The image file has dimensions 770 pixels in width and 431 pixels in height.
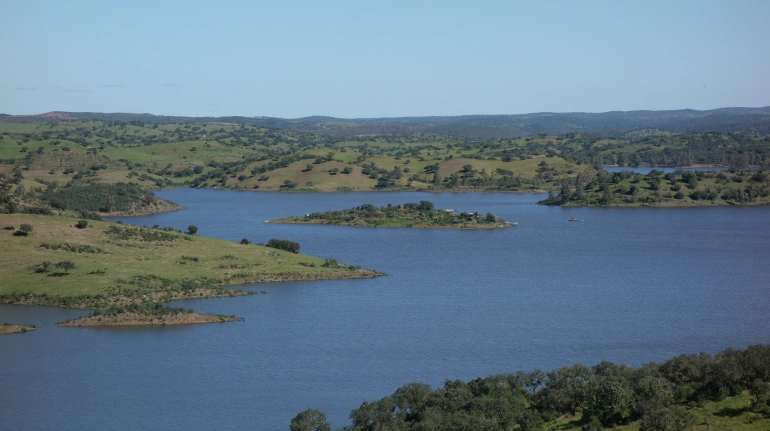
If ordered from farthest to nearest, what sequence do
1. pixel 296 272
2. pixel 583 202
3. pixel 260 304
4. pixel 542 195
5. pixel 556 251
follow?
1. pixel 542 195
2. pixel 583 202
3. pixel 556 251
4. pixel 296 272
5. pixel 260 304

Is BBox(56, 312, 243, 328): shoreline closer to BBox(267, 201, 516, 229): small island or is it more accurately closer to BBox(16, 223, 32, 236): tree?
BBox(16, 223, 32, 236): tree


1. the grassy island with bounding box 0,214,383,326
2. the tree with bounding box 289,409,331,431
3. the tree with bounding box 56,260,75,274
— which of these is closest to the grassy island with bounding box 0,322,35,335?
the grassy island with bounding box 0,214,383,326

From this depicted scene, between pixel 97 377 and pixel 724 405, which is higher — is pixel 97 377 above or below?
below

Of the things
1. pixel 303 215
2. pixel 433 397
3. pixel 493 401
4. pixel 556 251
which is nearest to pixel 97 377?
pixel 433 397

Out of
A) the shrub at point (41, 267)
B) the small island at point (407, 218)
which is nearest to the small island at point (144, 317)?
the shrub at point (41, 267)

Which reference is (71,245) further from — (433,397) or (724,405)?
(724,405)

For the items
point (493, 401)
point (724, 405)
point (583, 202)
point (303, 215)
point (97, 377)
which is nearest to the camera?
point (724, 405)

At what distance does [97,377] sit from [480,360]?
67.1ft

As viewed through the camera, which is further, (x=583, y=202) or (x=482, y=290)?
(x=583, y=202)

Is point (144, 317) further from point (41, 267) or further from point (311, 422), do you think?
point (311, 422)

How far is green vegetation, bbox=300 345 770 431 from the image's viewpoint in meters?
32.0

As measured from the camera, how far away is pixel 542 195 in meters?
167

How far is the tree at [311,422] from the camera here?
3566 centimetres

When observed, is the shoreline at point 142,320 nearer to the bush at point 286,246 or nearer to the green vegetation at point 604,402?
the green vegetation at point 604,402
